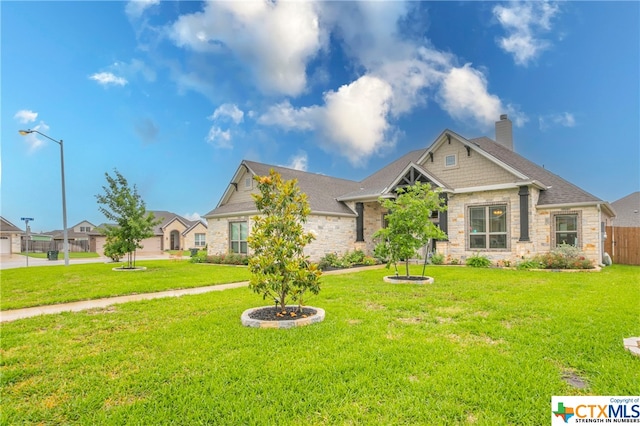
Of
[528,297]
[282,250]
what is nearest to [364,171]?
[528,297]

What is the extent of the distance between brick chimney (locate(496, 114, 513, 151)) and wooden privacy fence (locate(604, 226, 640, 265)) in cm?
654

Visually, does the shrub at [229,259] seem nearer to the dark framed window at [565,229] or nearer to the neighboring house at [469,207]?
the neighboring house at [469,207]

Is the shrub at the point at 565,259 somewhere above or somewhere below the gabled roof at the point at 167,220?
below

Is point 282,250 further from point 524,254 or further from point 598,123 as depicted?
point 598,123

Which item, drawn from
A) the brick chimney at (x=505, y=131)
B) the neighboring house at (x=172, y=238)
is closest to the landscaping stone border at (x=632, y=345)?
the brick chimney at (x=505, y=131)

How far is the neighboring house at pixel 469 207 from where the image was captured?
14.3 m

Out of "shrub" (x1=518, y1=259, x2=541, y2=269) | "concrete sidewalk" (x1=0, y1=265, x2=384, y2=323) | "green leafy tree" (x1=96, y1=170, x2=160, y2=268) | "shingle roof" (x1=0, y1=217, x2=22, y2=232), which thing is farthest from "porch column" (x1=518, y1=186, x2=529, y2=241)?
"shingle roof" (x1=0, y1=217, x2=22, y2=232)

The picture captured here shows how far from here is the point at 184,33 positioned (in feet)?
39.7

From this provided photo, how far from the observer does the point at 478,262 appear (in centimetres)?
1497

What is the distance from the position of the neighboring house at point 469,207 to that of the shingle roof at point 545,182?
4 centimetres

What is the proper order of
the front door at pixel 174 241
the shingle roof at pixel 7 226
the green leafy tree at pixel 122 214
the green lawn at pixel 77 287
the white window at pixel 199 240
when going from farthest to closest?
1. the front door at pixel 174 241
2. the white window at pixel 199 240
3. the shingle roof at pixel 7 226
4. the green leafy tree at pixel 122 214
5. the green lawn at pixel 77 287

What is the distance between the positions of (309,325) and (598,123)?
16.6 meters

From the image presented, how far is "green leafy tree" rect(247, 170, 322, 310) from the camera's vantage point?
19.4ft

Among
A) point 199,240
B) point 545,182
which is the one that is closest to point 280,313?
point 545,182
